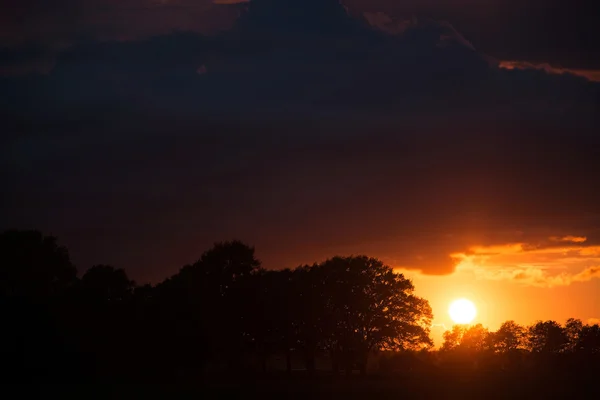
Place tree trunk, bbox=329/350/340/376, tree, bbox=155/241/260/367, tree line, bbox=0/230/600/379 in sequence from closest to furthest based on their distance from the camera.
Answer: tree line, bbox=0/230/600/379 → tree, bbox=155/241/260/367 → tree trunk, bbox=329/350/340/376

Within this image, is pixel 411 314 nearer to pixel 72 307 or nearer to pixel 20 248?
pixel 72 307

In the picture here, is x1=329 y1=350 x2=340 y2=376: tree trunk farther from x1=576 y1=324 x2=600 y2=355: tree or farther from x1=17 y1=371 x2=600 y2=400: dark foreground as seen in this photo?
x1=576 y1=324 x2=600 y2=355: tree

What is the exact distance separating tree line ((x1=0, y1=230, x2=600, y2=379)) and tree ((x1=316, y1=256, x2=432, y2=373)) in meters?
0.17

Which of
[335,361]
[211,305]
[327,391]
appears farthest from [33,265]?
[327,391]

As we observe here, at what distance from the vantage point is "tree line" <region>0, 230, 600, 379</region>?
329ft

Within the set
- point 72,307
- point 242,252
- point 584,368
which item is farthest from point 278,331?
point 584,368

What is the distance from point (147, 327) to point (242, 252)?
2026 centimetres

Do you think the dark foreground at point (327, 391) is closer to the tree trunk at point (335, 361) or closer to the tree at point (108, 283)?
the tree at point (108, 283)

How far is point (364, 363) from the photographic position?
123688mm

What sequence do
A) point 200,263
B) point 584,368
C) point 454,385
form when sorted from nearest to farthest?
point 454,385 < point 200,263 < point 584,368

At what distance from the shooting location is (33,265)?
427 feet

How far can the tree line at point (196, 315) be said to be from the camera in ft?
329

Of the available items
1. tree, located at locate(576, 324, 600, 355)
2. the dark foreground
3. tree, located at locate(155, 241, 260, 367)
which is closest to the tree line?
tree, located at locate(155, 241, 260, 367)

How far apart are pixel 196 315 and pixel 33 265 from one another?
122 ft
